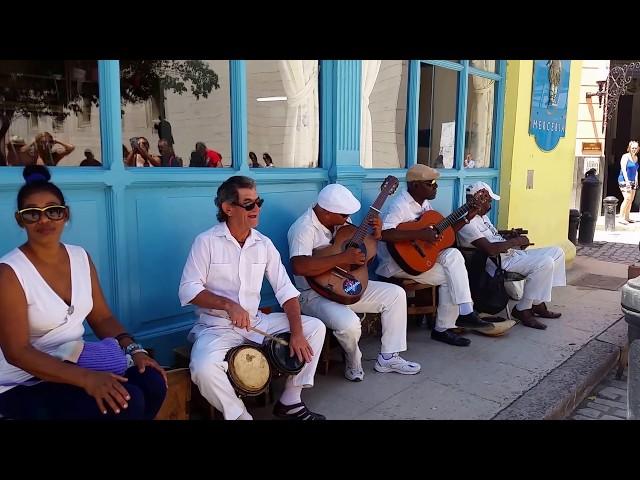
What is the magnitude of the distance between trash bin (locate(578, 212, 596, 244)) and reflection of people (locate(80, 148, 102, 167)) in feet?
29.4

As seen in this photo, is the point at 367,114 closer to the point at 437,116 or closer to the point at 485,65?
the point at 437,116

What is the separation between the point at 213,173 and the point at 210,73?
67 cm

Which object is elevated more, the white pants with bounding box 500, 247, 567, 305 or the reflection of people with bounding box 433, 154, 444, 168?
the reflection of people with bounding box 433, 154, 444, 168

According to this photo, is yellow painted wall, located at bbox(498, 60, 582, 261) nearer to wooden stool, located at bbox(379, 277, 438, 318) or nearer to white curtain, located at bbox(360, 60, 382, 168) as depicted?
white curtain, located at bbox(360, 60, 382, 168)

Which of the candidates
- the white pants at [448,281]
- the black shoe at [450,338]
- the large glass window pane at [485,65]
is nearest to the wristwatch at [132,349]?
the white pants at [448,281]

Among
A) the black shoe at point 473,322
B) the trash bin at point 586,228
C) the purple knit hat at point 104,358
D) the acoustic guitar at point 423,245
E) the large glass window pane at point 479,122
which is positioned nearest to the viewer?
the purple knit hat at point 104,358

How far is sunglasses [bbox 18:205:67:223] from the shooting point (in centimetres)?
223

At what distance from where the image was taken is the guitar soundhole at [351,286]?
11.7 ft

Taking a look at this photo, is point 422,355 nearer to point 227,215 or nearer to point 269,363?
point 269,363

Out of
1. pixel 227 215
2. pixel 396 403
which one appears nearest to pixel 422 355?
pixel 396 403

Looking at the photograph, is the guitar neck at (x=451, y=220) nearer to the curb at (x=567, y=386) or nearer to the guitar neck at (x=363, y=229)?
the guitar neck at (x=363, y=229)

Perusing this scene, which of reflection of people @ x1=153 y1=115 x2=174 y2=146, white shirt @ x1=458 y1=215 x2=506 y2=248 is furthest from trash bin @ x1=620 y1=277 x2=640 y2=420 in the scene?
reflection of people @ x1=153 y1=115 x2=174 y2=146

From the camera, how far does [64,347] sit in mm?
2289

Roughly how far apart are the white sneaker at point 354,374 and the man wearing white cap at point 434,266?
107cm
